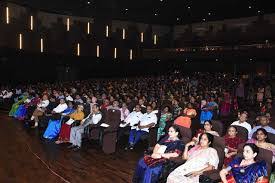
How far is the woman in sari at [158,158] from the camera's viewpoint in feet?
16.6

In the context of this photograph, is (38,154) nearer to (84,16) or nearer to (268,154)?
(268,154)

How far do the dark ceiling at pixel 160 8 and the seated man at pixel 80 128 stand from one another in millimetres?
12324

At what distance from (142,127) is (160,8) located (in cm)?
1510

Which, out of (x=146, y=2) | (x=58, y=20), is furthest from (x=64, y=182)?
(x=58, y=20)

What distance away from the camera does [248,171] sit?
4.25 metres

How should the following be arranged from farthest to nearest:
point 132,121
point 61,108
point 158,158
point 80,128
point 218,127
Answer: point 61,108, point 132,121, point 80,128, point 218,127, point 158,158

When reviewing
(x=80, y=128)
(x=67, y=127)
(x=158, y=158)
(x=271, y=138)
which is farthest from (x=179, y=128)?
(x=67, y=127)

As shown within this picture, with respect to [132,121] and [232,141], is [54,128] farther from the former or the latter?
[232,141]

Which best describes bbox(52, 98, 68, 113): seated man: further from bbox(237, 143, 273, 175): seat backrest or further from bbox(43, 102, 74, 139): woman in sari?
bbox(237, 143, 273, 175): seat backrest

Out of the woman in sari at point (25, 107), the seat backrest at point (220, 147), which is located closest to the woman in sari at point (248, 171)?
the seat backrest at point (220, 147)

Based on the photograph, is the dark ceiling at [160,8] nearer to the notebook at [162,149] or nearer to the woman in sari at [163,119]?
the woman in sari at [163,119]

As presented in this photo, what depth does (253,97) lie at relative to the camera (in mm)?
15047

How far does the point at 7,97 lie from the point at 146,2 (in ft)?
29.2

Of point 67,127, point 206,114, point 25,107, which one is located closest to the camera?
point 67,127
